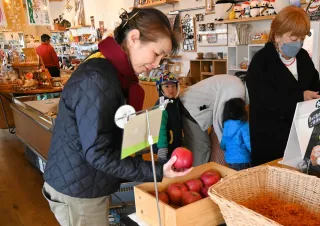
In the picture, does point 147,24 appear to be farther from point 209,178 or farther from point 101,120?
point 209,178

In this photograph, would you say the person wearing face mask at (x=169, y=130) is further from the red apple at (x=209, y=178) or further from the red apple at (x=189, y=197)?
the red apple at (x=189, y=197)

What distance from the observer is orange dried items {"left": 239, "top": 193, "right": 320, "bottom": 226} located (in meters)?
0.92

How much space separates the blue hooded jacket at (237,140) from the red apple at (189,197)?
1011 millimetres

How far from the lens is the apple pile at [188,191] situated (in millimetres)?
1115

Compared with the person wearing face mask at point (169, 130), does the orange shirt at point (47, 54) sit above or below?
above

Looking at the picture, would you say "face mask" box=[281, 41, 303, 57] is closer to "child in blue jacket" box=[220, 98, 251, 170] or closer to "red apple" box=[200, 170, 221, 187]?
"child in blue jacket" box=[220, 98, 251, 170]

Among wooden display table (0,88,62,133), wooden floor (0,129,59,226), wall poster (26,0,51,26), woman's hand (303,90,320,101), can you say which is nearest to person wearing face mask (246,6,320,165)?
woman's hand (303,90,320,101)

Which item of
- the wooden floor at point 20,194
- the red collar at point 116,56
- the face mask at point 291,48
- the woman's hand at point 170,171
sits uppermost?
the red collar at point 116,56

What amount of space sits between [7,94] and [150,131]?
446 centimetres

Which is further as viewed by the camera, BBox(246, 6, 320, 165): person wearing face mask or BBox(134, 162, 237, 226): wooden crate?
BBox(246, 6, 320, 165): person wearing face mask

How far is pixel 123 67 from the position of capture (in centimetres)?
108

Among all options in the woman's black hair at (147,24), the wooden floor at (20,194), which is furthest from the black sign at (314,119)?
the wooden floor at (20,194)

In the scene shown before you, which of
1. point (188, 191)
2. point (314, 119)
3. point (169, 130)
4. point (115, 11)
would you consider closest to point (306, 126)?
point (314, 119)

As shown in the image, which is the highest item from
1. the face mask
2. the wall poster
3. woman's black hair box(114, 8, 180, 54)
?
the wall poster
